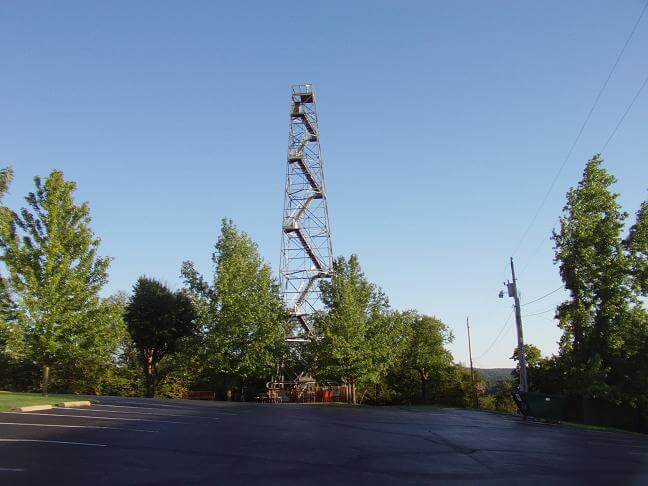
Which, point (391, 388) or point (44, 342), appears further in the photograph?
point (391, 388)

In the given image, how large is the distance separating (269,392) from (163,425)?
24557 millimetres

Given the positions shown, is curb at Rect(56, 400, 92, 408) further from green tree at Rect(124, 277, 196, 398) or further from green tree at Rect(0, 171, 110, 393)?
green tree at Rect(124, 277, 196, 398)

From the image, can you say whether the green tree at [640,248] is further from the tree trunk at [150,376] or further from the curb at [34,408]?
the tree trunk at [150,376]

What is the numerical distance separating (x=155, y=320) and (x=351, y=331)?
15674 mm

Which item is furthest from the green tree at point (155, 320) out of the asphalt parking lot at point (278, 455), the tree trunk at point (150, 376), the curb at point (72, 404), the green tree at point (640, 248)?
the green tree at point (640, 248)

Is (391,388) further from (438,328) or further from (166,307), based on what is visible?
(166,307)

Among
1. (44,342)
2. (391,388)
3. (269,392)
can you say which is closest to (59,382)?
(269,392)

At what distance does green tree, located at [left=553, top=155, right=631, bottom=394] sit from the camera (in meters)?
31.5

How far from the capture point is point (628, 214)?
107ft

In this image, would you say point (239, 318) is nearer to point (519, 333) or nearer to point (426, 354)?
point (519, 333)

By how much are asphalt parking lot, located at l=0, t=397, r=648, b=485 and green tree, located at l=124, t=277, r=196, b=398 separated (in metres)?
26.1

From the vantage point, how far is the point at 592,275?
32312 millimetres

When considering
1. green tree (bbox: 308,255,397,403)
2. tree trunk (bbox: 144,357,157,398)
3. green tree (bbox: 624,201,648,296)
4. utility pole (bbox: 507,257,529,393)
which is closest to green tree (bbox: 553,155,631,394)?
green tree (bbox: 624,201,648,296)

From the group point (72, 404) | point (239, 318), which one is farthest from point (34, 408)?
point (239, 318)
